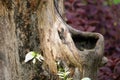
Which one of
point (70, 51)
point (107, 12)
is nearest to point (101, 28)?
point (107, 12)

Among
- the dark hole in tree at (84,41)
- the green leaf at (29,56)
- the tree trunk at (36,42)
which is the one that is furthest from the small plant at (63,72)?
the dark hole in tree at (84,41)

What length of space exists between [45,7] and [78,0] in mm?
3206

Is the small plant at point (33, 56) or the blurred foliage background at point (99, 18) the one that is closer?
the small plant at point (33, 56)

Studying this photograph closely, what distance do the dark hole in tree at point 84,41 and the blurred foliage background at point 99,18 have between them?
149 cm

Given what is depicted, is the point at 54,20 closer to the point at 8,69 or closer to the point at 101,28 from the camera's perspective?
the point at 8,69

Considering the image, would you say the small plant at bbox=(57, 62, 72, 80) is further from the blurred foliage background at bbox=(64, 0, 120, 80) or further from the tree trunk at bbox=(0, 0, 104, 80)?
the blurred foliage background at bbox=(64, 0, 120, 80)

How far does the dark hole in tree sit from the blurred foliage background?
149 centimetres

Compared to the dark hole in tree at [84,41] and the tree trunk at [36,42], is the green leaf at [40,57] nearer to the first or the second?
the tree trunk at [36,42]

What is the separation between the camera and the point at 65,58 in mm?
3668

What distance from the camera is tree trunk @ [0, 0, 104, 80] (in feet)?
11.1

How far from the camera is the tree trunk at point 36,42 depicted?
3381 millimetres

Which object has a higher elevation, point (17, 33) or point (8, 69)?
point (17, 33)

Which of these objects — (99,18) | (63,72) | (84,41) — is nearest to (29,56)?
(63,72)

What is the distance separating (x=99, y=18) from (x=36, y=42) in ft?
9.65
